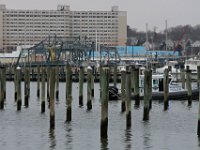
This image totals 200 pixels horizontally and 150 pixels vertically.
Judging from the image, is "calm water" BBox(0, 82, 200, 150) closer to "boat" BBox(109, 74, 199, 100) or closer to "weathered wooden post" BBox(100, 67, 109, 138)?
"weathered wooden post" BBox(100, 67, 109, 138)

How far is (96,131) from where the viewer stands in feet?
153

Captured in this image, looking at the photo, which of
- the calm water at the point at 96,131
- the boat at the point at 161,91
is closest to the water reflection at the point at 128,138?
the calm water at the point at 96,131

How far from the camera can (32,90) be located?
92.3 metres

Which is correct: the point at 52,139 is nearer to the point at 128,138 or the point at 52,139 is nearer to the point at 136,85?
the point at 128,138

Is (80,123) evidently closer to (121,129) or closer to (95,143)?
(121,129)

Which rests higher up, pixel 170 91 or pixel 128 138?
pixel 170 91

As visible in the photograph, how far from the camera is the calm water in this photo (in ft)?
136

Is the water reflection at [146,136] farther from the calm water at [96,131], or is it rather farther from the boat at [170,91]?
the boat at [170,91]

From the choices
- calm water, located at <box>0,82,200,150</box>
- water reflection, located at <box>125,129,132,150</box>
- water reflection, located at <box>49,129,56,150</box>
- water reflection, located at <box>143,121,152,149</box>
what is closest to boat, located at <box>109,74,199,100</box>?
calm water, located at <box>0,82,200,150</box>

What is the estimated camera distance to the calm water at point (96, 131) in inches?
1631

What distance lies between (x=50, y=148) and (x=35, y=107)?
930 inches

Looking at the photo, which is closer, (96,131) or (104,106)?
(104,106)

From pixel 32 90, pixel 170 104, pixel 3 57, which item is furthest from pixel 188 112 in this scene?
pixel 3 57

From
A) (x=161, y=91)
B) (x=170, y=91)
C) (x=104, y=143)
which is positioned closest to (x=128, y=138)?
(x=104, y=143)
